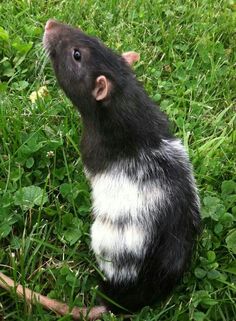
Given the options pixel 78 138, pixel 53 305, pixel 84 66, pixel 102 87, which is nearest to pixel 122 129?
pixel 102 87

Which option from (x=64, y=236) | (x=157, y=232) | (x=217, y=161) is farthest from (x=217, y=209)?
(x=64, y=236)

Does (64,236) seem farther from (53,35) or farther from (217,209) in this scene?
(53,35)

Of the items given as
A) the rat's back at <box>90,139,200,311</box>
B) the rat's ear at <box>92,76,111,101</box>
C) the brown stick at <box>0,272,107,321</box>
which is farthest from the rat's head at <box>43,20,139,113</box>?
the brown stick at <box>0,272,107,321</box>

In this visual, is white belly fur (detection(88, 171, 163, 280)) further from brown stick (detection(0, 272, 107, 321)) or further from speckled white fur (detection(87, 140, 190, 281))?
brown stick (detection(0, 272, 107, 321))

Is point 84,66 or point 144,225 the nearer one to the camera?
point 144,225

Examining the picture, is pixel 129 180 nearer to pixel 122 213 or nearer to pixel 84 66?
pixel 122 213

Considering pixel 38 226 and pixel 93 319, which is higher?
pixel 38 226

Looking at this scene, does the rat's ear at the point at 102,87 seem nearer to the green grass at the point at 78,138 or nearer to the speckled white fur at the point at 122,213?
the speckled white fur at the point at 122,213

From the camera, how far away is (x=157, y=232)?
7.90 ft

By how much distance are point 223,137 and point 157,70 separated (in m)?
0.67

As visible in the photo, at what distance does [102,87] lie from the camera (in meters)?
2.49

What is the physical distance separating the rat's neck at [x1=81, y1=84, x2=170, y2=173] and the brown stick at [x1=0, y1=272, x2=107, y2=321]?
23.8 inches

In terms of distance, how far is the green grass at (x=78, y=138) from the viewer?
2684 mm

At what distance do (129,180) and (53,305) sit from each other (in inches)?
25.3
